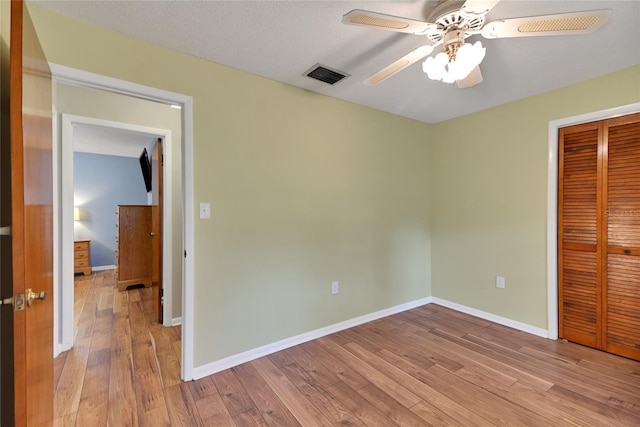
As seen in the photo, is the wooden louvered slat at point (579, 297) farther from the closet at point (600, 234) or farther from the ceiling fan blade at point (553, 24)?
the ceiling fan blade at point (553, 24)

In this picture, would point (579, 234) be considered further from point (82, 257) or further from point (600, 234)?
point (82, 257)

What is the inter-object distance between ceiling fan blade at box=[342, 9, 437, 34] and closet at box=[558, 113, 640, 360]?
6.60ft

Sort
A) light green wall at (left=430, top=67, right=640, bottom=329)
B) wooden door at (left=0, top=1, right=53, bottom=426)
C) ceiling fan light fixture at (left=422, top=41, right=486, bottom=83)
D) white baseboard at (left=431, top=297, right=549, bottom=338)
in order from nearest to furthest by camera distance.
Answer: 1. wooden door at (left=0, top=1, right=53, bottom=426)
2. ceiling fan light fixture at (left=422, top=41, right=486, bottom=83)
3. light green wall at (left=430, top=67, right=640, bottom=329)
4. white baseboard at (left=431, top=297, right=549, bottom=338)

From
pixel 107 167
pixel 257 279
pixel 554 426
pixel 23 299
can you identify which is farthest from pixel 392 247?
pixel 107 167

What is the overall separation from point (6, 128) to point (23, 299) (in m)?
0.78

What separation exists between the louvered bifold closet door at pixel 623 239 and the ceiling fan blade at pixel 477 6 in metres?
1.91

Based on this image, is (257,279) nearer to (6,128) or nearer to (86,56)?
(6,128)

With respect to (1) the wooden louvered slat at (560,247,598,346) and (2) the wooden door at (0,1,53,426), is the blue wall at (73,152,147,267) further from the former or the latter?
(1) the wooden louvered slat at (560,247,598,346)

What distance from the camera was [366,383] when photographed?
1.92 metres

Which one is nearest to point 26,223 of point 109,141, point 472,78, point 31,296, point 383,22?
point 31,296

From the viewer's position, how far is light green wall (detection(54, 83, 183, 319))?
7.95 ft

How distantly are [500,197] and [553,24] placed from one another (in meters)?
2.02

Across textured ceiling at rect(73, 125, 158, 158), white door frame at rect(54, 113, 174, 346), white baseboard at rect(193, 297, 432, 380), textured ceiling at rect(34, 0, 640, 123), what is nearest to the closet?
textured ceiling at rect(34, 0, 640, 123)

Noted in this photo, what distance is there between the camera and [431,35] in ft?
4.82
